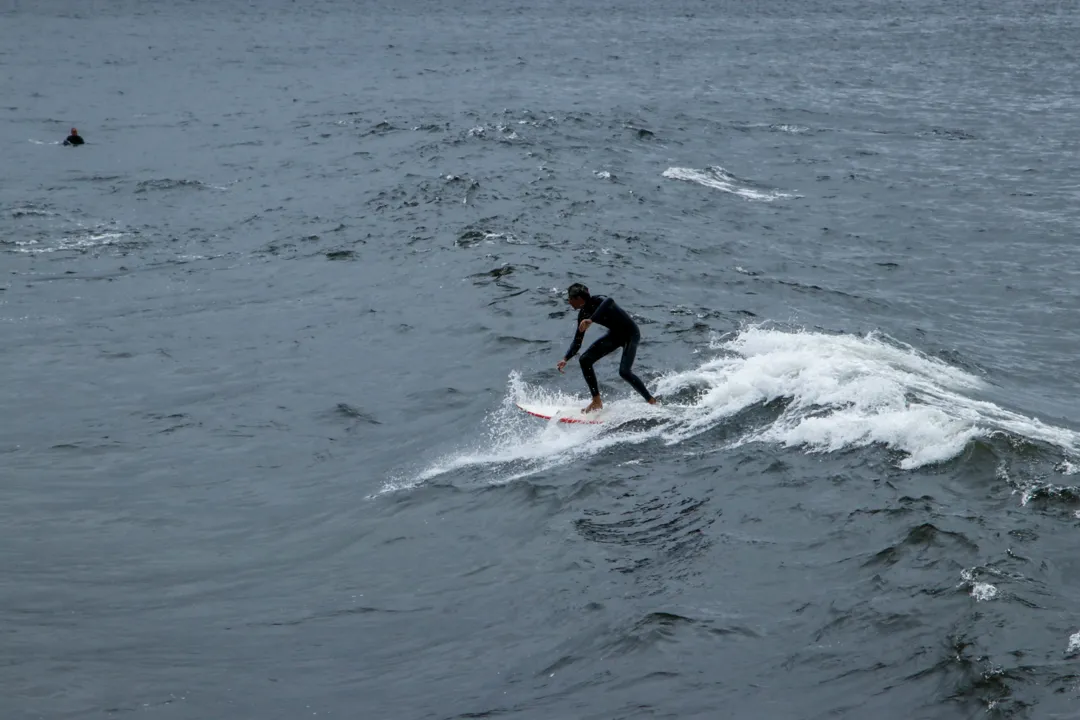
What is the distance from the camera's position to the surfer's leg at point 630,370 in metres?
18.0

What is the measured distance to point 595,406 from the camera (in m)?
18.3

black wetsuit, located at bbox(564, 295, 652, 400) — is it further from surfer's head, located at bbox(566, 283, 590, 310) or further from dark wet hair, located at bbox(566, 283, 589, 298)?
dark wet hair, located at bbox(566, 283, 589, 298)

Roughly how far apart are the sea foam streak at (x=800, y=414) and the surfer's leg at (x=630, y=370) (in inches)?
12.3

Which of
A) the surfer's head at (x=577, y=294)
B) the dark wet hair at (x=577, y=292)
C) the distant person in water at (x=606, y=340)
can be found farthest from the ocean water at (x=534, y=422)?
Answer: the dark wet hair at (x=577, y=292)

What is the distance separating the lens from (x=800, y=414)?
1739cm

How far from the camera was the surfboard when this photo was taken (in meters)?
18.2

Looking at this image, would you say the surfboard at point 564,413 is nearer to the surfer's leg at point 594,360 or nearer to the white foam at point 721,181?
the surfer's leg at point 594,360

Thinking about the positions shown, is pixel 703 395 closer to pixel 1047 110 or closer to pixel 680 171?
pixel 680 171

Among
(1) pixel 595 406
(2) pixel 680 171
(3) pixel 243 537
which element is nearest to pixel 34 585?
(3) pixel 243 537

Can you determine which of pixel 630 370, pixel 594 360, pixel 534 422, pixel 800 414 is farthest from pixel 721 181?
pixel 800 414

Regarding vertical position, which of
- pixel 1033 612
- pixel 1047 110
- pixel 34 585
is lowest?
pixel 34 585

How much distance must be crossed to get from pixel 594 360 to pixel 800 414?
3.34 metres

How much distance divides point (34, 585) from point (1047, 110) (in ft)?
147

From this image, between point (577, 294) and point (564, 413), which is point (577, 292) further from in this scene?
point (564, 413)
